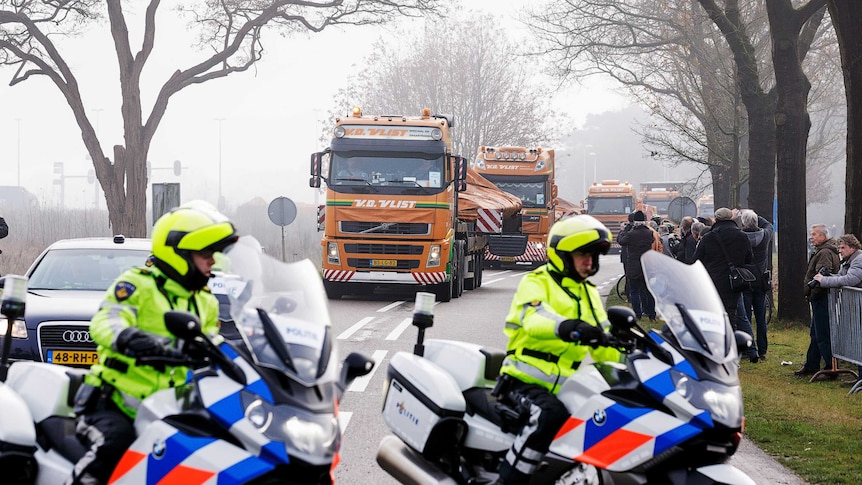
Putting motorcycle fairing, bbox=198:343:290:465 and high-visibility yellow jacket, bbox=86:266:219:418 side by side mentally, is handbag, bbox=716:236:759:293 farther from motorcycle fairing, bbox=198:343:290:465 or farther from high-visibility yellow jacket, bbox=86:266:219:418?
motorcycle fairing, bbox=198:343:290:465

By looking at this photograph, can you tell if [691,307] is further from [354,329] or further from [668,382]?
[354,329]

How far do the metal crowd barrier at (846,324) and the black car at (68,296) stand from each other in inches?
278

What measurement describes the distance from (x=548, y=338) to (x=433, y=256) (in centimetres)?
1688

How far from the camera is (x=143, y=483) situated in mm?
4418

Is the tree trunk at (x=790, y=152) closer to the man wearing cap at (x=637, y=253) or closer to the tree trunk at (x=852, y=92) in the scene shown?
the man wearing cap at (x=637, y=253)

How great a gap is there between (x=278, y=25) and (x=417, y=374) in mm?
25239

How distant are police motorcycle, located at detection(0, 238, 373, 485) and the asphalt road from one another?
2988 mm

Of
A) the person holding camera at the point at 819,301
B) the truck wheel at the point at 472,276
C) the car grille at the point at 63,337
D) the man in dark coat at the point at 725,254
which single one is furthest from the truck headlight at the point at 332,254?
the car grille at the point at 63,337

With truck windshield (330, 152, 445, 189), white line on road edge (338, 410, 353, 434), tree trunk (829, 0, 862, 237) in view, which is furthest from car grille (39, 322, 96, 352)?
truck windshield (330, 152, 445, 189)

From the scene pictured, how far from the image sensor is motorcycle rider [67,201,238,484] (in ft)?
15.1

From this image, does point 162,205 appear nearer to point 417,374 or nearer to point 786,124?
point 786,124

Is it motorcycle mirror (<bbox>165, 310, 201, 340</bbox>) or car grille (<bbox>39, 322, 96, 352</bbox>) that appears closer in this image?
motorcycle mirror (<bbox>165, 310, 201, 340</bbox>)

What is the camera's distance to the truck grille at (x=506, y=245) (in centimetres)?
3194

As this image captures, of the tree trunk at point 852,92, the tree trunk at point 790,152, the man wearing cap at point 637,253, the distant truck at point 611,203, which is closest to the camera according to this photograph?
the tree trunk at point 852,92
